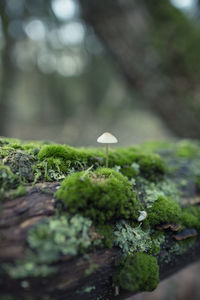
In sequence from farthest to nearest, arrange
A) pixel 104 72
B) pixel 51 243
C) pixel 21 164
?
pixel 104 72 < pixel 21 164 < pixel 51 243

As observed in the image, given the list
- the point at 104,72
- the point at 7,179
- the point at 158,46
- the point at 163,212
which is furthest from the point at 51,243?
the point at 104,72

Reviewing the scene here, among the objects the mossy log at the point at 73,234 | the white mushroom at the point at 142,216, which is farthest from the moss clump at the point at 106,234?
the white mushroom at the point at 142,216

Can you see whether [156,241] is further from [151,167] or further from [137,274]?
[151,167]

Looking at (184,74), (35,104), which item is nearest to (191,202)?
(184,74)

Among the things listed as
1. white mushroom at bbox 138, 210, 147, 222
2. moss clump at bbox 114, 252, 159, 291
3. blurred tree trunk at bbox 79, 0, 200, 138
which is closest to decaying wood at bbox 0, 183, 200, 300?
moss clump at bbox 114, 252, 159, 291

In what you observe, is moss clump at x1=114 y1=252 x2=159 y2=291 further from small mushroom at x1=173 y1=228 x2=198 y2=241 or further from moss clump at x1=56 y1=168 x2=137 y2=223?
small mushroom at x1=173 y1=228 x2=198 y2=241

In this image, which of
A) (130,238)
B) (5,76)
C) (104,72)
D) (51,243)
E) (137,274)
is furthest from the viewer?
(104,72)
